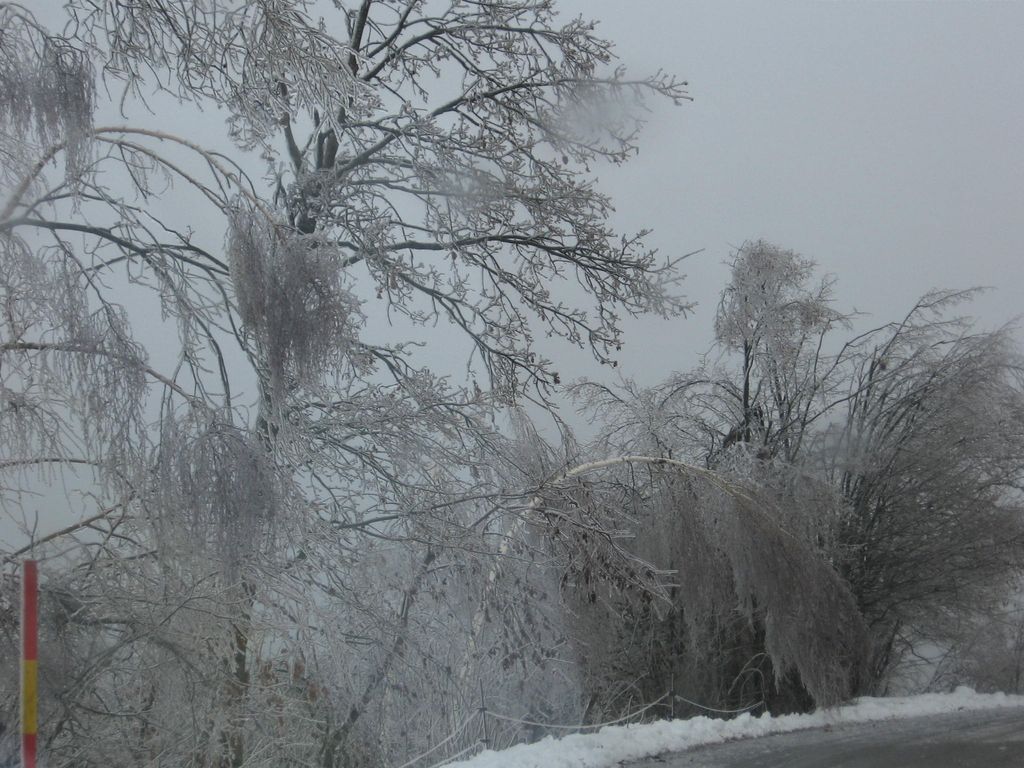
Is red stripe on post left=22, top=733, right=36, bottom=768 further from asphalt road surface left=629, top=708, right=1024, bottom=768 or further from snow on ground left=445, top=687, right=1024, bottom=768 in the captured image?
asphalt road surface left=629, top=708, right=1024, bottom=768

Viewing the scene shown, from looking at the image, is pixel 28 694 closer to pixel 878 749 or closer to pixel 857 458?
pixel 878 749

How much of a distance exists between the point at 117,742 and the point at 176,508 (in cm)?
169

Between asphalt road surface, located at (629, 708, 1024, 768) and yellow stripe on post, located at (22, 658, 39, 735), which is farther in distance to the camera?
asphalt road surface, located at (629, 708, 1024, 768)

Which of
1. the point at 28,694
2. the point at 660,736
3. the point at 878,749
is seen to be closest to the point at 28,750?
the point at 28,694

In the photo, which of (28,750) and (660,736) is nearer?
(28,750)

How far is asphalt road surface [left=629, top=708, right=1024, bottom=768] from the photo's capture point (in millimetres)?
9016

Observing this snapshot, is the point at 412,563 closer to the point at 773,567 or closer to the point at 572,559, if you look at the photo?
the point at 572,559

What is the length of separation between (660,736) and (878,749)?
2183 mm

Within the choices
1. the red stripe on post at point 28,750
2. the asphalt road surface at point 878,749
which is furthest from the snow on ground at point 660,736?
the red stripe on post at point 28,750

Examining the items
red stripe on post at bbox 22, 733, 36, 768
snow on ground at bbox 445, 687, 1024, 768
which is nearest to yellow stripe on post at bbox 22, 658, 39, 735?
red stripe on post at bbox 22, 733, 36, 768

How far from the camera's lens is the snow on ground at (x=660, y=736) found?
8383 millimetres

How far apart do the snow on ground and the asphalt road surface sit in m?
0.21

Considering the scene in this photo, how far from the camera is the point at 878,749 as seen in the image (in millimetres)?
10180

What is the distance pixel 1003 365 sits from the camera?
17.6 m
